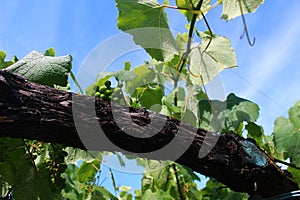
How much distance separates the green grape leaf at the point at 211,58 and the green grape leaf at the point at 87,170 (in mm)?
719

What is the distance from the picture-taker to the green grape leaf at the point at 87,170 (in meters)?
2.09

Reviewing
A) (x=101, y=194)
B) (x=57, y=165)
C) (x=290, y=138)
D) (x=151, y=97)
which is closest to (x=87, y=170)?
(x=101, y=194)

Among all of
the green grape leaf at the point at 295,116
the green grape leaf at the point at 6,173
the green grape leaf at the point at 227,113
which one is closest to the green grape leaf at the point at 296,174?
the green grape leaf at the point at 295,116

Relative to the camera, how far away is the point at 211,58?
1696mm

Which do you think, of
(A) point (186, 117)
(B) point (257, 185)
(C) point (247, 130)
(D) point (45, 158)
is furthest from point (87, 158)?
(B) point (257, 185)

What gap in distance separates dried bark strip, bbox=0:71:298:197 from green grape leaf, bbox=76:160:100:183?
1012 mm

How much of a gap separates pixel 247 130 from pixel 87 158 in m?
0.65

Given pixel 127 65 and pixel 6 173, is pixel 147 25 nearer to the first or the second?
pixel 127 65

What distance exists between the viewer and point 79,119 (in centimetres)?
99

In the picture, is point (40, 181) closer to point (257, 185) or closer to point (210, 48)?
point (257, 185)

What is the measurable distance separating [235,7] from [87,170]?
112 centimetres

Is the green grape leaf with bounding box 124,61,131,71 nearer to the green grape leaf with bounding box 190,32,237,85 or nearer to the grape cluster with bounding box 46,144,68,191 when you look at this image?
the green grape leaf with bounding box 190,32,237,85

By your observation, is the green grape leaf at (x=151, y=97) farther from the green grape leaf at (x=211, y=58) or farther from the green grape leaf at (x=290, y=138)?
the green grape leaf at (x=290, y=138)

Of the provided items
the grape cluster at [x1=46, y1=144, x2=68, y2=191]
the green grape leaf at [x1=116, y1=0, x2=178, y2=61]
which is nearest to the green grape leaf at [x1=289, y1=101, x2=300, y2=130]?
the green grape leaf at [x1=116, y1=0, x2=178, y2=61]
